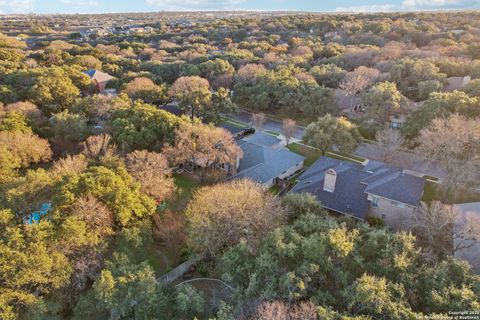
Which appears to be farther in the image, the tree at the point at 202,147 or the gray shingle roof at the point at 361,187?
the tree at the point at 202,147

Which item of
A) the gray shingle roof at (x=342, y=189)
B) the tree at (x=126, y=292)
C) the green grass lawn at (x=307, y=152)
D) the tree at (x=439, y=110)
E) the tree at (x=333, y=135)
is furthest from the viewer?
the green grass lawn at (x=307, y=152)

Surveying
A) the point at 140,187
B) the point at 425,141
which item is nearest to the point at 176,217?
the point at 140,187

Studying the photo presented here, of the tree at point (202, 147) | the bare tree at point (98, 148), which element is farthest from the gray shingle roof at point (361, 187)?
the bare tree at point (98, 148)

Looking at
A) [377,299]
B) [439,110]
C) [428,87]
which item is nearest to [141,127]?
[377,299]

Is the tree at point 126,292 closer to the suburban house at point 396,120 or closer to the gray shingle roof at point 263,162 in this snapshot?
the gray shingle roof at point 263,162

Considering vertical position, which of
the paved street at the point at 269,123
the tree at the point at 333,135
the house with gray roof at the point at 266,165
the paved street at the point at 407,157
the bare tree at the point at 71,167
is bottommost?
the paved street at the point at 269,123

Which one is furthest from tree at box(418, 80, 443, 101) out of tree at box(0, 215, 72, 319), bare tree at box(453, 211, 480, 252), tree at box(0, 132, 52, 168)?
tree at box(0, 132, 52, 168)

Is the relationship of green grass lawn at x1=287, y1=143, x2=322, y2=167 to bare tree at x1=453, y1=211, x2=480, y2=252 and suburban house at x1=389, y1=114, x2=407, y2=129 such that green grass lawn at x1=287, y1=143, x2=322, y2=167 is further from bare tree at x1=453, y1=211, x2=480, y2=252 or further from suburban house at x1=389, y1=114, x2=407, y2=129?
bare tree at x1=453, y1=211, x2=480, y2=252
